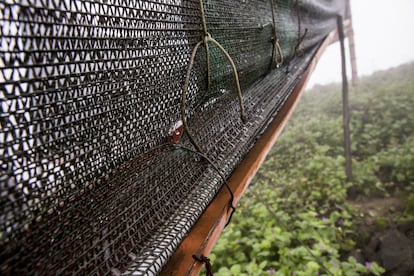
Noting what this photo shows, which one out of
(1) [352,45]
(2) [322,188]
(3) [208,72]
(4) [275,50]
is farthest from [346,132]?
(1) [352,45]

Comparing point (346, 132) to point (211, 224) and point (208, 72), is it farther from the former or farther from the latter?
point (211, 224)

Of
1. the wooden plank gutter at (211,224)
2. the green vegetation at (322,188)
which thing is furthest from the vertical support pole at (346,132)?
the wooden plank gutter at (211,224)

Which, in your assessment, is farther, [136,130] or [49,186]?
[136,130]

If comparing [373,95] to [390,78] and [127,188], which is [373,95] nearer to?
[390,78]

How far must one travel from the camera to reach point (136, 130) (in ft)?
2.74

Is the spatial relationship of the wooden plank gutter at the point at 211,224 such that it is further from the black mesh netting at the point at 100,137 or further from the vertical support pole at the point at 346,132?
the vertical support pole at the point at 346,132

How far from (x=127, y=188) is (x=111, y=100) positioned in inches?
10.8

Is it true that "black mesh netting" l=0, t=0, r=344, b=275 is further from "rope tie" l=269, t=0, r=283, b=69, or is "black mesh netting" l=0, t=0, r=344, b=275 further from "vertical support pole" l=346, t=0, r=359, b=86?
"vertical support pole" l=346, t=0, r=359, b=86

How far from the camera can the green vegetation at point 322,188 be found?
3271mm

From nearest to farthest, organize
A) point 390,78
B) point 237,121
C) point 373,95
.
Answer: point 237,121
point 373,95
point 390,78

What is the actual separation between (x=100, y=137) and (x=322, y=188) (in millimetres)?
5677

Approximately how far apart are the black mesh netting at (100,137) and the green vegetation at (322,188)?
1940 millimetres

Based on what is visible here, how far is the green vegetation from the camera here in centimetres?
327

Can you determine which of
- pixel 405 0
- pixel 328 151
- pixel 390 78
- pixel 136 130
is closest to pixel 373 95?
pixel 390 78
